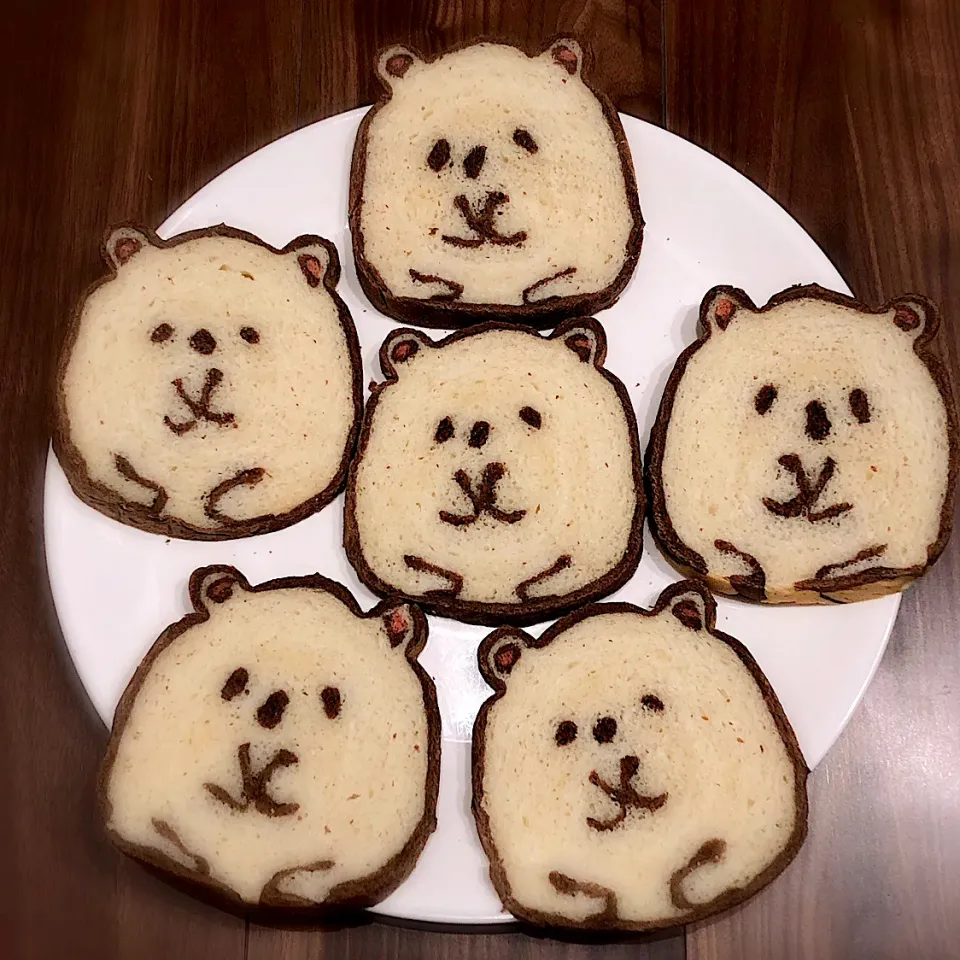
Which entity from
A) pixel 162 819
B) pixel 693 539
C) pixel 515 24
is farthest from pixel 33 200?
pixel 693 539

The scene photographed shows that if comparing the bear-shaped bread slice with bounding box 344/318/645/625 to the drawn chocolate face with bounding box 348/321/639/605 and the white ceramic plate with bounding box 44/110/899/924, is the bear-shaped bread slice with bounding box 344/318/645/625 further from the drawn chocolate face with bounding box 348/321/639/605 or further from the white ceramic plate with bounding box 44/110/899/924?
the white ceramic plate with bounding box 44/110/899/924

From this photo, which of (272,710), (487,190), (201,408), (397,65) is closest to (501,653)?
(272,710)

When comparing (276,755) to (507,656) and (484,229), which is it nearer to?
(507,656)

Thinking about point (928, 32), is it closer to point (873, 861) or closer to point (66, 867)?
point (873, 861)

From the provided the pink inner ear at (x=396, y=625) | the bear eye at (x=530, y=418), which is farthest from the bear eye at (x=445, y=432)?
the pink inner ear at (x=396, y=625)

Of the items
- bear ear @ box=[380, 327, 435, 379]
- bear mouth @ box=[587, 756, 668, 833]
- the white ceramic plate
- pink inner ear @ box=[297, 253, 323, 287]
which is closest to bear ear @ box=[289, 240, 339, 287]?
pink inner ear @ box=[297, 253, 323, 287]

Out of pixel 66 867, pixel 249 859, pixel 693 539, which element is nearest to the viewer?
pixel 249 859

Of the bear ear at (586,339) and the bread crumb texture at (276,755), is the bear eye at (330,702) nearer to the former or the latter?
the bread crumb texture at (276,755)
